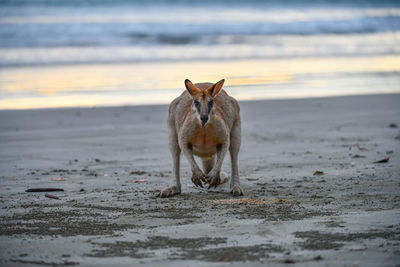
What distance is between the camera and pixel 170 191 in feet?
19.3

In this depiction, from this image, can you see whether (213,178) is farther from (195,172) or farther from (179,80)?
(179,80)

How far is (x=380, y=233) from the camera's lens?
4.21 metres

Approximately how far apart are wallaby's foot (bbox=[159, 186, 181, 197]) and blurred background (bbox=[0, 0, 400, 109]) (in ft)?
18.0

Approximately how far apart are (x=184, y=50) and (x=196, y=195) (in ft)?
44.8

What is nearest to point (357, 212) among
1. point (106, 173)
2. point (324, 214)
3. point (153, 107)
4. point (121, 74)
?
point (324, 214)

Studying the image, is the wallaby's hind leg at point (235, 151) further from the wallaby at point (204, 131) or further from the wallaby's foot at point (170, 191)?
the wallaby's foot at point (170, 191)

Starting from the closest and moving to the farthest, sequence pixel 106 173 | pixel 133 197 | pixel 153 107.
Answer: pixel 133 197 < pixel 106 173 < pixel 153 107

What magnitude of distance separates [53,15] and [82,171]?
2065 cm

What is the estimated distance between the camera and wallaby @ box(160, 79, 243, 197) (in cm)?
569

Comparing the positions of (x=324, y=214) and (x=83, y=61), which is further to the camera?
(x=83, y=61)

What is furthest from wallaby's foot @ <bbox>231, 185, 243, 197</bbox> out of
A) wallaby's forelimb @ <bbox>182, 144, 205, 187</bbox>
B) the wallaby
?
wallaby's forelimb @ <bbox>182, 144, 205, 187</bbox>

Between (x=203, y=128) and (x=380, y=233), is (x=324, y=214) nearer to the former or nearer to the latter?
(x=380, y=233)

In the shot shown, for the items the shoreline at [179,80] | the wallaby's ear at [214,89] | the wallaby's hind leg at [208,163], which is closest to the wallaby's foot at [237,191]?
the wallaby's hind leg at [208,163]

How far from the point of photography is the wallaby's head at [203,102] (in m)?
5.50
